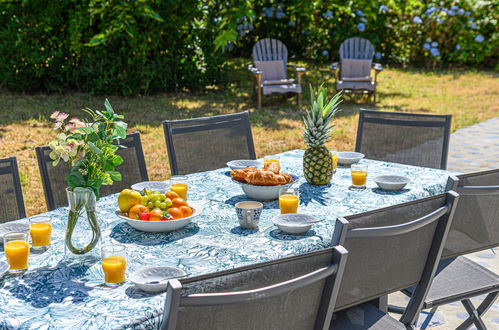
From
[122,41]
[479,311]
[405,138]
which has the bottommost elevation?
[479,311]

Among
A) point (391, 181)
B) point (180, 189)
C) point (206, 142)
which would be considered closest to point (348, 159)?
point (391, 181)

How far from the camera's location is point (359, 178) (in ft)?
9.33

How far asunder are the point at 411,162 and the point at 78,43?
675cm

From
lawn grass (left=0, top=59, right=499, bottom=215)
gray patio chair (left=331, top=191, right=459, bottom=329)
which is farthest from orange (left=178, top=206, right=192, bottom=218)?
lawn grass (left=0, top=59, right=499, bottom=215)

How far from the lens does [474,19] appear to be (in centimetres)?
1424

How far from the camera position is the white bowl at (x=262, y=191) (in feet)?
8.55

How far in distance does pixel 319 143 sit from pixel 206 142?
0.89m

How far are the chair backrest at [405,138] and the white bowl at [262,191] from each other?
137 cm

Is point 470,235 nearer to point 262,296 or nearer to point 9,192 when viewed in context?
point 262,296

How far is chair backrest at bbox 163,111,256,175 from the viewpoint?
11.2ft

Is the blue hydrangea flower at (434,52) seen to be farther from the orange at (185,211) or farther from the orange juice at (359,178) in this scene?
the orange at (185,211)

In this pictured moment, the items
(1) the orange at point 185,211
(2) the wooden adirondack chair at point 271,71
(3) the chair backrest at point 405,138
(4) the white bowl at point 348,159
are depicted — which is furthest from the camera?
(2) the wooden adirondack chair at point 271,71

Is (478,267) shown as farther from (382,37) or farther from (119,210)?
(382,37)

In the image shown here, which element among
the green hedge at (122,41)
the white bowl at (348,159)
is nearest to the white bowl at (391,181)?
the white bowl at (348,159)
